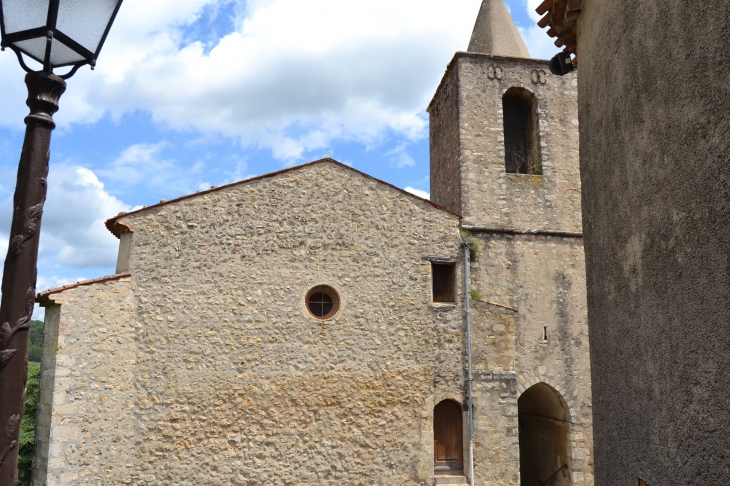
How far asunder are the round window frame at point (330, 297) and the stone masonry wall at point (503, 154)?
3796mm

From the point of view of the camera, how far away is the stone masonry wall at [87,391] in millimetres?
8852

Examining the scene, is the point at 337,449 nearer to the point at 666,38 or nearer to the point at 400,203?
the point at 400,203

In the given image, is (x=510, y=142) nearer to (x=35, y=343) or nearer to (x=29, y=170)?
(x=29, y=170)

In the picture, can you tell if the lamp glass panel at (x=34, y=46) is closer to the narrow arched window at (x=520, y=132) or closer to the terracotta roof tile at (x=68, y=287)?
the terracotta roof tile at (x=68, y=287)

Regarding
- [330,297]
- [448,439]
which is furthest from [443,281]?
[448,439]

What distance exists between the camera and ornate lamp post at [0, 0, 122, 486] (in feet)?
7.45

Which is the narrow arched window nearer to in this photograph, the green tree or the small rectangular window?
the small rectangular window

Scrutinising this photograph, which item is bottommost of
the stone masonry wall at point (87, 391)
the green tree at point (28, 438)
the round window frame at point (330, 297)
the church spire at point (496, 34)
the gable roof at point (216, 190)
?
the green tree at point (28, 438)

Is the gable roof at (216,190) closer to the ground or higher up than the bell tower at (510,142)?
closer to the ground

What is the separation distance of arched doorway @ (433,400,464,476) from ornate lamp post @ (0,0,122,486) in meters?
9.41

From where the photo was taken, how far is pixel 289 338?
10.4m

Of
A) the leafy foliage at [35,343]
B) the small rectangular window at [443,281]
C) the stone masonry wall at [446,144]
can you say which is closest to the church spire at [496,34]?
the stone masonry wall at [446,144]

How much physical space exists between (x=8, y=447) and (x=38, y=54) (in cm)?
174

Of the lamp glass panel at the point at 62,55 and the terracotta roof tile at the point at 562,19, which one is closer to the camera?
the lamp glass panel at the point at 62,55
